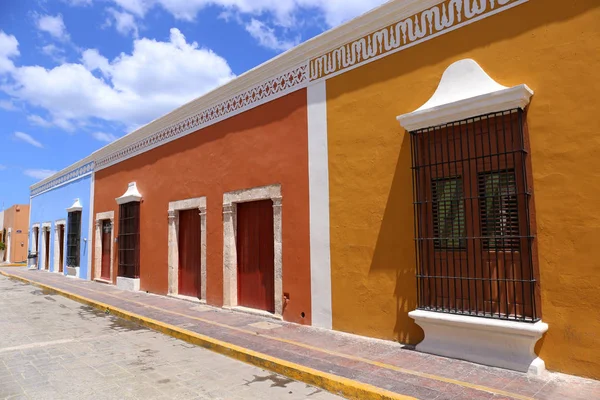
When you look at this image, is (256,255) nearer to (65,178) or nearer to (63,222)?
(63,222)

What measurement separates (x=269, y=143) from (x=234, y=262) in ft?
7.66

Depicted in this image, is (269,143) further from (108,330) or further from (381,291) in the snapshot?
(108,330)

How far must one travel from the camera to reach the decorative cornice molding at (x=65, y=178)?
600 inches

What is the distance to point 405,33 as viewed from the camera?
5.27m

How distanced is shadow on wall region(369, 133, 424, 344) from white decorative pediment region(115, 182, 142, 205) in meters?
7.86

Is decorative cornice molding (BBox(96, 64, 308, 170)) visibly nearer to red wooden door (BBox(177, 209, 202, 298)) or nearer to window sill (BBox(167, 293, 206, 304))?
red wooden door (BBox(177, 209, 202, 298))

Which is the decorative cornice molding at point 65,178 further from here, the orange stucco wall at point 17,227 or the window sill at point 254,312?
the window sill at point 254,312

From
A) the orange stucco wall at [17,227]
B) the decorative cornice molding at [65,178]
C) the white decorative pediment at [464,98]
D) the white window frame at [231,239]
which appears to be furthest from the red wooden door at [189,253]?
the orange stucco wall at [17,227]

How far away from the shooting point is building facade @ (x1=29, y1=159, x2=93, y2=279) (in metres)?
15.0

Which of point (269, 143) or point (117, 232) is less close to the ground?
point (269, 143)

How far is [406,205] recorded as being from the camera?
16.8 feet

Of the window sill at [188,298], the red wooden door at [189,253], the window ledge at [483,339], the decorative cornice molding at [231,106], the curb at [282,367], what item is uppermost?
the decorative cornice molding at [231,106]

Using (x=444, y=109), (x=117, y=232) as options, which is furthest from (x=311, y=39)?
(x=117, y=232)

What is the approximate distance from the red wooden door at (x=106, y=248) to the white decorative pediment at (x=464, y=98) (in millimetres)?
11395
